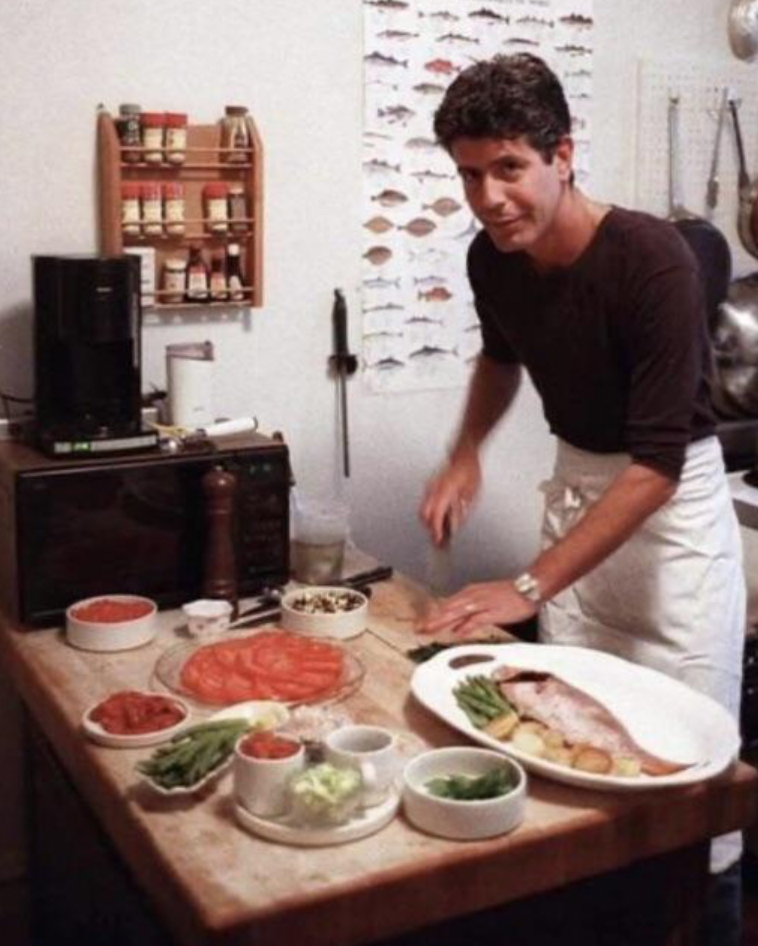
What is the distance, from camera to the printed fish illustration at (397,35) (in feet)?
8.20

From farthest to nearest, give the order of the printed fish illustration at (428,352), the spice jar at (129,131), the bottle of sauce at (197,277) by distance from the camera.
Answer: the printed fish illustration at (428,352)
the bottle of sauce at (197,277)
the spice jar at (129,131)

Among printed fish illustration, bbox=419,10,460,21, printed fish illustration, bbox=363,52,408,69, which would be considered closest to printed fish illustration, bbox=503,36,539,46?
printed fish illustration, bbox=419,10,460,21

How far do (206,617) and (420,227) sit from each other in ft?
3.57

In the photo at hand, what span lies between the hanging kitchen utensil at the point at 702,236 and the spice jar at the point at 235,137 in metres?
1.10

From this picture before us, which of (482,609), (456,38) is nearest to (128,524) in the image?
(482,609)

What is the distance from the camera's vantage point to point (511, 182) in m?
1.78

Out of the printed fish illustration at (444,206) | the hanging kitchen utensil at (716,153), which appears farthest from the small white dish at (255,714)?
the hanging kitchen utensil at (716,153)

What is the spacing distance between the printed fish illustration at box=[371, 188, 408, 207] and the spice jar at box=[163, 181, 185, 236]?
46 cm

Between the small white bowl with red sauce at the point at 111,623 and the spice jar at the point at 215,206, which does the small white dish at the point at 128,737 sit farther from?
the spice jar at the point at 215,206

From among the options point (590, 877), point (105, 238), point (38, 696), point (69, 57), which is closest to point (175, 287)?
point (105, 238)

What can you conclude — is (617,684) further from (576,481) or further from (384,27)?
(384,27)

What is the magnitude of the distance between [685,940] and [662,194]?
6.17 ft

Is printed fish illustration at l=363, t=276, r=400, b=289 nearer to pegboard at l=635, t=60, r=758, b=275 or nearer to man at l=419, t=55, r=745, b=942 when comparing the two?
man at l=419, t=55, r=745, b=942

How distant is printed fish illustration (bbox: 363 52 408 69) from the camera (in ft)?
8.18
